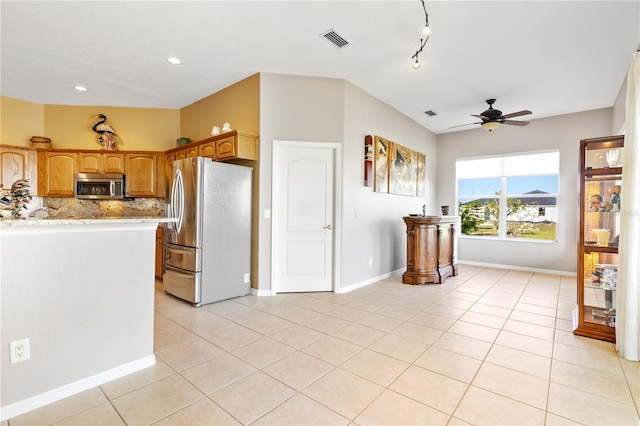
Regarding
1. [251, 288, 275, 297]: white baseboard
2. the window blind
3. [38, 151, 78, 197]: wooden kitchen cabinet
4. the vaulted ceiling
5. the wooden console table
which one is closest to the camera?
the vaulted ceiling

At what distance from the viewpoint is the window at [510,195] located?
5.84m

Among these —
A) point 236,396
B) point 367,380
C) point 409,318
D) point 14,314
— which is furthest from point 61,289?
point 409,318

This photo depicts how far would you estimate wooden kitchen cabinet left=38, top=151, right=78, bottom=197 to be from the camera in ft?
16.3

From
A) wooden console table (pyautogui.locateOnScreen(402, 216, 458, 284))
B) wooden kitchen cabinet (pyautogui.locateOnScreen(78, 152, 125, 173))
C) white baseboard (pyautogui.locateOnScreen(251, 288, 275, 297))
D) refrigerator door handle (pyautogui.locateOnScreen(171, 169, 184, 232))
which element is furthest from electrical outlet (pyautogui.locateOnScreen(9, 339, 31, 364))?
wooden console table (pyautogui.locateOnScreen(402, 216, 458, 284))

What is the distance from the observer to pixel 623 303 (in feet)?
8.07

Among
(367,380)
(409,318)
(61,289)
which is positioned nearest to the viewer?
(61,289)

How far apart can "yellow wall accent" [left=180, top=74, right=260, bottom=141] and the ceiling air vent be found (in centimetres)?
125

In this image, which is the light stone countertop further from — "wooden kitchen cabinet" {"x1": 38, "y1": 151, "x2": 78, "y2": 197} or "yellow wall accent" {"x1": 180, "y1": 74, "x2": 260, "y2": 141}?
"wooden kitchen cabinet" {"x1": 38, "y1": 151, "x2": 78, "y2": 197}

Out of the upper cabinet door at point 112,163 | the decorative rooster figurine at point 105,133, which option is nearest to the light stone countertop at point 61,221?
the upper cabinet door at point 112,163

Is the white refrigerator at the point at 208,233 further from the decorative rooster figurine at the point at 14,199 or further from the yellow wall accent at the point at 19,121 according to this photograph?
the yellow wall accent at the point at 19,121

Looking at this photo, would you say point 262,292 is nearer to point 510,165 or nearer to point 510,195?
point 510,195

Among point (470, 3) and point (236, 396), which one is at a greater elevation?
point (470, 3)

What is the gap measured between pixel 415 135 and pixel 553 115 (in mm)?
2579

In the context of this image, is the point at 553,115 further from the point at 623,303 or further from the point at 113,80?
the point at 113,80
